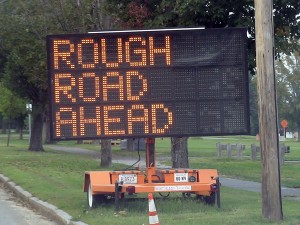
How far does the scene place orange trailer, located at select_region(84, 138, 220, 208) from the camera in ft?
44.9

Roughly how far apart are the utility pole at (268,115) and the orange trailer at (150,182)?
6.50ft

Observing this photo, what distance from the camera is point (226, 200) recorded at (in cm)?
1605

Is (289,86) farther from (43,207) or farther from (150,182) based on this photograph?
(150,182)

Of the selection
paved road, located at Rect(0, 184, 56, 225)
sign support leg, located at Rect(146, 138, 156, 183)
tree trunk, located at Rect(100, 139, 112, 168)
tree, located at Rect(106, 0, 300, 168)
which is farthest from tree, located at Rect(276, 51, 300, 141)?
sign support leg, located at Rect(146, 138, 156, 183)

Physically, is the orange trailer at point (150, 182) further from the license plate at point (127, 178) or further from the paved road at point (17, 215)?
the paved road at point (17, 215)

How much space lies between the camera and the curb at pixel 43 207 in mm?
13656

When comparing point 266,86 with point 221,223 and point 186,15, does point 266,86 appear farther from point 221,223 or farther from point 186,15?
point 186,15

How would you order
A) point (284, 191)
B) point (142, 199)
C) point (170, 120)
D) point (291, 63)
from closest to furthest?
point (170, 120) < point (142, 199) < point (284, 191) < point (291, 63)

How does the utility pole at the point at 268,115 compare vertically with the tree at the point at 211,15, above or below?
below

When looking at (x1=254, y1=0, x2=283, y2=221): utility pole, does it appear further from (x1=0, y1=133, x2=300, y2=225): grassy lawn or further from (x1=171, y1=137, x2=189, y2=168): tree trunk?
(x1=171, y1=137, x2=189, y2=168): tree trunk

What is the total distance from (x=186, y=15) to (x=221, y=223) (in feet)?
21.7

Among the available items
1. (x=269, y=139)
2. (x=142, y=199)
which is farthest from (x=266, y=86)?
(x=142, y=199)

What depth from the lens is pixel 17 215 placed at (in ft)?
52.6

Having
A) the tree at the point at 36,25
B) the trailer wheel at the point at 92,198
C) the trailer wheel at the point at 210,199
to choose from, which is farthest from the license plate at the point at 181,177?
the tree at the point at 36,25
